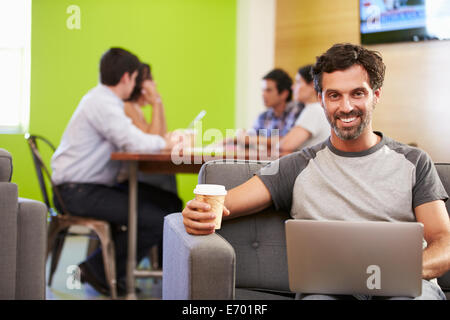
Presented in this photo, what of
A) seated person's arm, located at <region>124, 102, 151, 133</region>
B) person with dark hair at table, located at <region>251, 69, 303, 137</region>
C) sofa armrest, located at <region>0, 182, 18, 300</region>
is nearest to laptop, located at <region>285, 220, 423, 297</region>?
sofa armrest, located at <region>0, 182, 18, 300</region>

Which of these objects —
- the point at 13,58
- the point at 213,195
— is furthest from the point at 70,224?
the point at 213,195

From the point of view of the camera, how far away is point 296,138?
3020 millimetres

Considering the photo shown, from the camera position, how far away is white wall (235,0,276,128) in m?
5.18

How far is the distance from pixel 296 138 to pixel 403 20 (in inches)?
64.9

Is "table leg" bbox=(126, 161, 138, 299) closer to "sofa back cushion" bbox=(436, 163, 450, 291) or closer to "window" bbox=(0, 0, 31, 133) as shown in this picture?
"window" bbox=(0, 0, 31, 133)

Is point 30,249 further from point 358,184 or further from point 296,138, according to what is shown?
point 296,138

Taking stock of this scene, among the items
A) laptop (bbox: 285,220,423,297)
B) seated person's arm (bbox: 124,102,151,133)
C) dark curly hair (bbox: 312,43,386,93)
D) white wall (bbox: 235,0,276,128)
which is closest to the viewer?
laptop (bbox: 285,220,423,297)

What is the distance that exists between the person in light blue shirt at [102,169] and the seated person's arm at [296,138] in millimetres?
788

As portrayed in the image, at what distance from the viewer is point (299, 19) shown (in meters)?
4.87

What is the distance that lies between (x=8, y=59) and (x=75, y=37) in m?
2.24

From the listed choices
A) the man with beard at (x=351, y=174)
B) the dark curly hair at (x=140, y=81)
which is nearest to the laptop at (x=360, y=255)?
the man with beard at (x=351, y=174)

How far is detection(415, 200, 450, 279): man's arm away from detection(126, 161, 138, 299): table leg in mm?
1576
